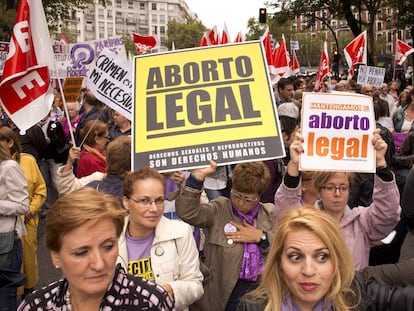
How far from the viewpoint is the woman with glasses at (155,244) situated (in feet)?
9.23

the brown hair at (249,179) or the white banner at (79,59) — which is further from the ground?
the brown hair at (249,179)

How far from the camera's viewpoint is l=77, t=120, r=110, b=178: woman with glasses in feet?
16.2

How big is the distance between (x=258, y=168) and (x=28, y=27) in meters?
2.32

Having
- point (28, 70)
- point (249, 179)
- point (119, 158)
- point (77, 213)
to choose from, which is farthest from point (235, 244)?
point (28, 70)

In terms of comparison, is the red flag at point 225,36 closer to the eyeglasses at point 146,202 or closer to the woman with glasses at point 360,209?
the woman with glasses at point 360,209

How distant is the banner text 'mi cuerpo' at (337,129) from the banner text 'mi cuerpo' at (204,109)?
7.6 inches

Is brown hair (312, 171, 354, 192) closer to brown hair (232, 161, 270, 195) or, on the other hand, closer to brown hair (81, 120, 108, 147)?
brown hair (232, 161, 270, 195)

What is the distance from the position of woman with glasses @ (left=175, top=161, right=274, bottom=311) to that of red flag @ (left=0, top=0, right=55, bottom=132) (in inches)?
64.8

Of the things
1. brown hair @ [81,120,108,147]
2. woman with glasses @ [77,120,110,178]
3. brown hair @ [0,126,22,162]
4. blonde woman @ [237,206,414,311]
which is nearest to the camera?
blonde woman @ [237,206,414,311]

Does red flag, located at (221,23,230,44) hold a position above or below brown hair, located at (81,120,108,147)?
below

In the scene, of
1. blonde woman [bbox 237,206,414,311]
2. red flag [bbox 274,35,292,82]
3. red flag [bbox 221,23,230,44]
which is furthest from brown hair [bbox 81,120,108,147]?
red flag [bbox 274,35,292,82]

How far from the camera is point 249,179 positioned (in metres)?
3.33

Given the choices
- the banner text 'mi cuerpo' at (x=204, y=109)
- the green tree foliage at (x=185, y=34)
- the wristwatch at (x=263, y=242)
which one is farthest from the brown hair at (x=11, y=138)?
the green tree foliage at (x=185, y=34)

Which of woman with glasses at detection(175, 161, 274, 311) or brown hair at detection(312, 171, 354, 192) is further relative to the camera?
woman with glasses at detection(175, 161, 274, 311)
